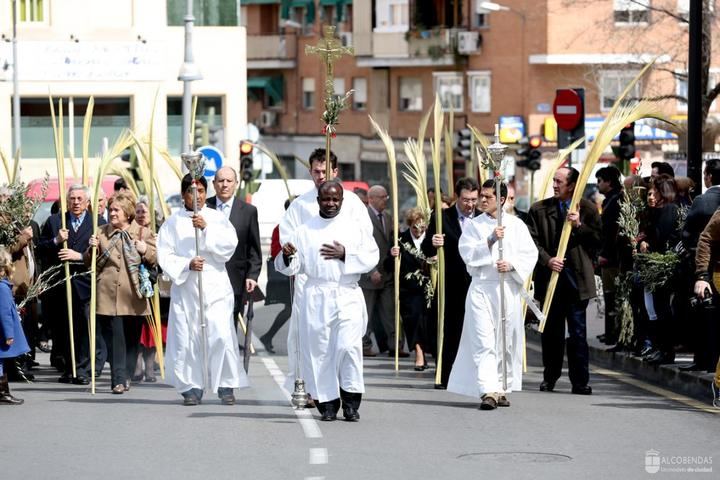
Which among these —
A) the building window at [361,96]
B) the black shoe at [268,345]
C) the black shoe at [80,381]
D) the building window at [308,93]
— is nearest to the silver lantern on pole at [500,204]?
the black shoe at [80,381]

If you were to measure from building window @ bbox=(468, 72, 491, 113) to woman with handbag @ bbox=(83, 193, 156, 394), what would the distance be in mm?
44726

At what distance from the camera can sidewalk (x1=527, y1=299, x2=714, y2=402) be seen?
14.1m

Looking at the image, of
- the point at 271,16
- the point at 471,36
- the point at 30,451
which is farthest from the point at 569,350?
the point at 271,16

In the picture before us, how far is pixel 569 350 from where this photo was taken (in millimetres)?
14164

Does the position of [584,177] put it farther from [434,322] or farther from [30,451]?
[30,451]

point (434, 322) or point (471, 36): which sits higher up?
point (471, 36)

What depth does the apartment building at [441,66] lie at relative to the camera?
2146 inches

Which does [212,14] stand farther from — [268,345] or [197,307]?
[197,307]

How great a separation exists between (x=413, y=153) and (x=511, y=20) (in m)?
41.7

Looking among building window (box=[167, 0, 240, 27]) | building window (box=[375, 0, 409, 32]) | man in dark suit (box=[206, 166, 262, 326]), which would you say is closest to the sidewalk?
man in dark suit (box=[206, 166, 262, 326])

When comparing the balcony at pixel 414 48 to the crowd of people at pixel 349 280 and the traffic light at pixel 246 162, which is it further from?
the crowd of people at pixel 349 280

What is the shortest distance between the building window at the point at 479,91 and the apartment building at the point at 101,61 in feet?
42.4

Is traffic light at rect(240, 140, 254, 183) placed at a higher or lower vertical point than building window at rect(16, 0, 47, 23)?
lower

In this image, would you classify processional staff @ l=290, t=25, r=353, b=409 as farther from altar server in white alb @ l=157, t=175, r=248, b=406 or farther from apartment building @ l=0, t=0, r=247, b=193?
apartment building @ l=0, t=0, r=247, b=193
